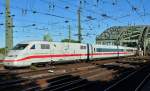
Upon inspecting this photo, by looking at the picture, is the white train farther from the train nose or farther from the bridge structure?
the bridge structure

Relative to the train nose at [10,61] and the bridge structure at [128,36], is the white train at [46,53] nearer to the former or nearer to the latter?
the train nose at [10,61]

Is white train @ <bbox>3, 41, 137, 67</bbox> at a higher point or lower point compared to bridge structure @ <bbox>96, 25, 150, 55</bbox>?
lower

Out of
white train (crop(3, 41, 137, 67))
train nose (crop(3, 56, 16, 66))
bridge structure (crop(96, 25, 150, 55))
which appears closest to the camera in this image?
train nose (crop(3, 56, 16, 66))

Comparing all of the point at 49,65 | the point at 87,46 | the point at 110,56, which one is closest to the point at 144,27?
the point at 110,56

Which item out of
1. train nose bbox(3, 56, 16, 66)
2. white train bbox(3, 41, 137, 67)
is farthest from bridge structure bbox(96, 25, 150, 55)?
train nose bbox(3, 56, 16, 66)

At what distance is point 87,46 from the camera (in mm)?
43844

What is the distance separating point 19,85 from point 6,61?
11106mm

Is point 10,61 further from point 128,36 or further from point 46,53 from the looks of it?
point 128,36

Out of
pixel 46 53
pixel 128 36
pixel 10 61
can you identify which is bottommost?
pixel 10 61

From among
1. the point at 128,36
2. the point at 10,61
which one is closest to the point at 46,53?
the point at 10,61

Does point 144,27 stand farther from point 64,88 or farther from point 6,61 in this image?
point 64,88

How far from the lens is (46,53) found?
3269cm

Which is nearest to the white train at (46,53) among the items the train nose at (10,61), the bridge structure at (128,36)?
the train nose at (10,61)

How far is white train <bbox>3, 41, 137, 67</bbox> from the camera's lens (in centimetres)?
2906
